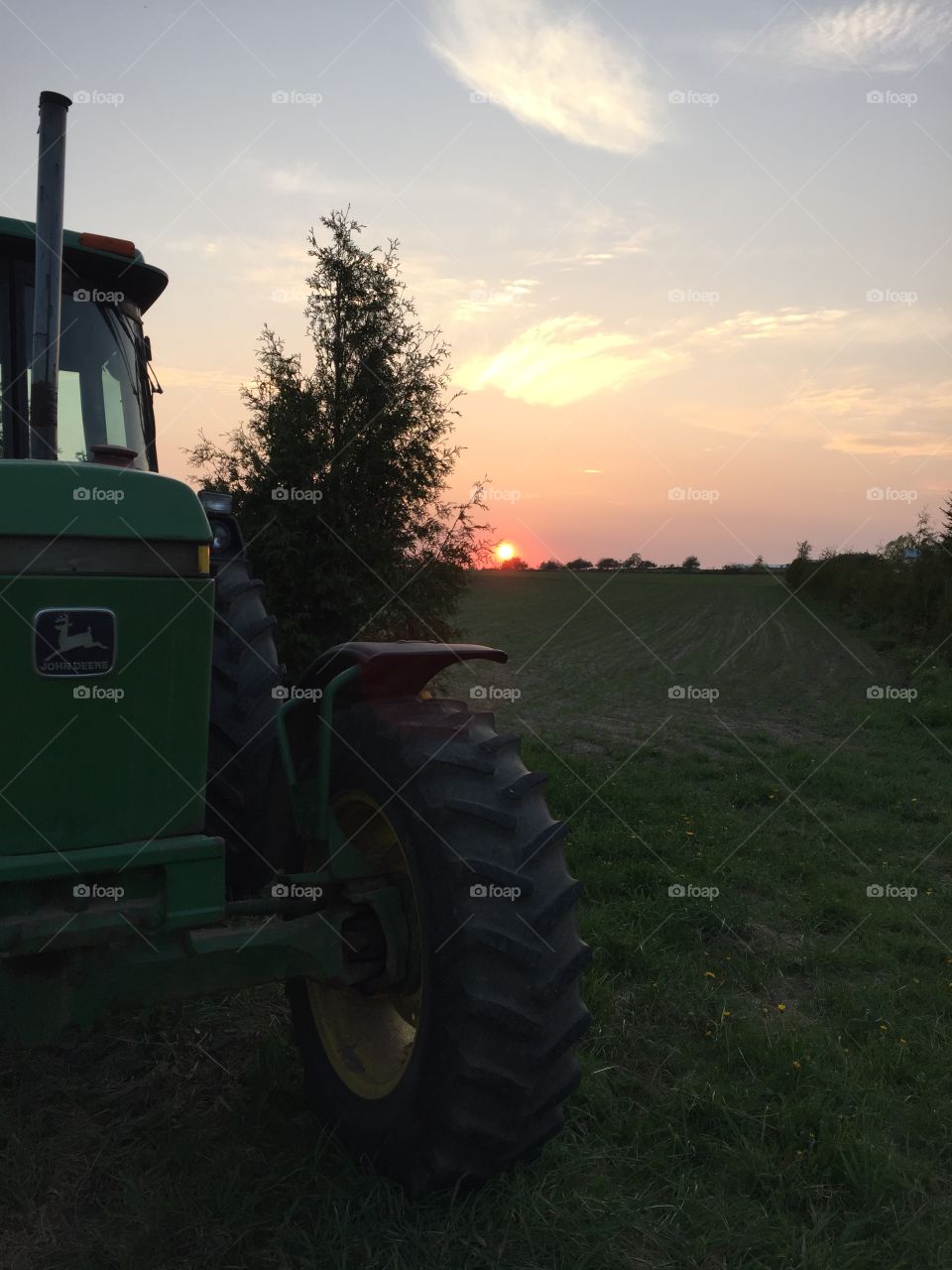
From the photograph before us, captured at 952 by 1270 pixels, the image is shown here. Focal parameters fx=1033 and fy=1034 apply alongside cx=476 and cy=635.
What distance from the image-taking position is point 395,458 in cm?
942

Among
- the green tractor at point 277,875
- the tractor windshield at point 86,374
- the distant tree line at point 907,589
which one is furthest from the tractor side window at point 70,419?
the distant tree line at point 907,589

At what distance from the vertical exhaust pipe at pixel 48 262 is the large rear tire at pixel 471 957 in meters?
1.42

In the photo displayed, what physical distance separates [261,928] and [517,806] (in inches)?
29.4

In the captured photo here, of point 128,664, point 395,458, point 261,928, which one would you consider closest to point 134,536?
point 128,664

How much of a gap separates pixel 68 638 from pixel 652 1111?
7.72 feet

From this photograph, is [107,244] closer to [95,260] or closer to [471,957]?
[95,260]

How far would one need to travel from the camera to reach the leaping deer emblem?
8.30 feet

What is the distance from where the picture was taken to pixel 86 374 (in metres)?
3.74

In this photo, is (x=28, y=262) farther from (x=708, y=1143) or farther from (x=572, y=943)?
(x=708, y=1143)

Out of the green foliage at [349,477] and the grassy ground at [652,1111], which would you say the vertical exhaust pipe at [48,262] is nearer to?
the grassy ground at [652,1111]

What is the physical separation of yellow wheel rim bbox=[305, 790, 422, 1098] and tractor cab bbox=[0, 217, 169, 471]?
140 cm

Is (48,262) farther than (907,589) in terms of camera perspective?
No

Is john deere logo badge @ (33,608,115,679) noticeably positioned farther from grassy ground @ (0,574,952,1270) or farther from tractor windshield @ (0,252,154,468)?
grassy ground @ (0,574,952,1270)

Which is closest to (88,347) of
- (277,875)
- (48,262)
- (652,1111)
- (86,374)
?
(86,374)
